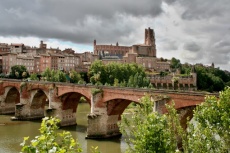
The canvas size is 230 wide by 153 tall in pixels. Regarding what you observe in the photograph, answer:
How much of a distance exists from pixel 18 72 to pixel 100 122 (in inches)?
2681

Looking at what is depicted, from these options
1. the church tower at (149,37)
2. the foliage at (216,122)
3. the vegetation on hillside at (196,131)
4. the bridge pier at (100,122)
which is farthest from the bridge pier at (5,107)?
the church tower at (149,37)

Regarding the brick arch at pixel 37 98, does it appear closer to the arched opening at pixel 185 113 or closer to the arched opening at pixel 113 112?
the arched opening at pixel 113 112

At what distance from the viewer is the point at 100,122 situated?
120 ft

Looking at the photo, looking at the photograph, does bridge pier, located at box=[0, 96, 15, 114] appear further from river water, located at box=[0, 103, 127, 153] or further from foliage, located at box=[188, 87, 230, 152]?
foliage, located at box=[188, 87, 230, 152]

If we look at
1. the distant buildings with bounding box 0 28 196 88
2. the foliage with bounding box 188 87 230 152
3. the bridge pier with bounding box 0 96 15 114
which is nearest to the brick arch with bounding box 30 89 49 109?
the bridge pier with bounding box 0 96 15 114

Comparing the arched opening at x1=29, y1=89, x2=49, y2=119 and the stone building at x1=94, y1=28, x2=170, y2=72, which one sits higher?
the stone building at x1=94, y1=28, x2=170, y2=72

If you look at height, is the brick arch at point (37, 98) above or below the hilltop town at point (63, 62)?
below

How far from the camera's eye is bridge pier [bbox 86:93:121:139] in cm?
3609

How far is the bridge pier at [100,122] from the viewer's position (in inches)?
1421

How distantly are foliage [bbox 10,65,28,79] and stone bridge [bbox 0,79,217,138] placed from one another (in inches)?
1650

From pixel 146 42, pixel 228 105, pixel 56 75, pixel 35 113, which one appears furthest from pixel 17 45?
pixel 228 105

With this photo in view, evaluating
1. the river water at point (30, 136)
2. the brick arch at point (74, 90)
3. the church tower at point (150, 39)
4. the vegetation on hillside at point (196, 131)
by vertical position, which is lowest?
the river water at point (30, 136)

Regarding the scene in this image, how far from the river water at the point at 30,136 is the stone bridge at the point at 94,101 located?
1551 mm

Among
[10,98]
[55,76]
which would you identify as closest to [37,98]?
[10,98]
